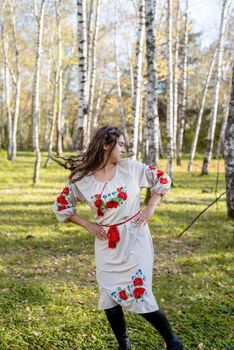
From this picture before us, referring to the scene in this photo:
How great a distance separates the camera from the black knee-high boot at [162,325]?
3312mm

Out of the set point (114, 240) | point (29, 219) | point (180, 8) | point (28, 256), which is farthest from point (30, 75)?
point (114, 240)

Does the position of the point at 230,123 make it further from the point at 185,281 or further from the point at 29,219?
the point at 29,219

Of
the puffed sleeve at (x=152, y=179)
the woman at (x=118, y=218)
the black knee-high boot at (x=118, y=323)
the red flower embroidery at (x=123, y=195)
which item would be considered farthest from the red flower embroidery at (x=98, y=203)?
the black knee-high boot at (x=118, y=323)

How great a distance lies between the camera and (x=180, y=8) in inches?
854

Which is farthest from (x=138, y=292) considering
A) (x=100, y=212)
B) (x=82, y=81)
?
(x=82, y=81)

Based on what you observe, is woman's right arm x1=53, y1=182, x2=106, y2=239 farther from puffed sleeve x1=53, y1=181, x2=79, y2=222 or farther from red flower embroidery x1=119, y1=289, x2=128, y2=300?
red flower embroidery x1=119, y1=289, x2=128, y2=300

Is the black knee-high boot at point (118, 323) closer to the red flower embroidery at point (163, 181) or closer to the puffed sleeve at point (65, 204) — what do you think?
the puffed sleeve at point (65, 204)

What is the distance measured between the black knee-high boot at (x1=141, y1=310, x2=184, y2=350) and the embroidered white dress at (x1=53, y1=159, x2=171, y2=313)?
2.9 inches

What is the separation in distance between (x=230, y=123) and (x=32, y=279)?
18.4ft

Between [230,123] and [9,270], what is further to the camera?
[230,123]

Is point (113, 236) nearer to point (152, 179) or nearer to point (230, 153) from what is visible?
point (152, 179)

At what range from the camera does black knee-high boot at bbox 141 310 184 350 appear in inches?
130

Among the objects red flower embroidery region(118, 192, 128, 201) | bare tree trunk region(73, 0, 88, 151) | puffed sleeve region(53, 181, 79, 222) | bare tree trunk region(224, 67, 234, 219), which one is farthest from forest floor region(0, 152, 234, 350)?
bare tree trunk region(73, 0, 88, 151)

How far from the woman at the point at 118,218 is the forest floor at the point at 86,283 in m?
0.94
